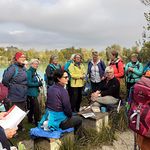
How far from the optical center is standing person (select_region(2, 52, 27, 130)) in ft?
23.9

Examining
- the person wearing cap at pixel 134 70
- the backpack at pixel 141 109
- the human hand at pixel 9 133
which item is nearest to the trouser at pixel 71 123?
the backpack at pixel 141 109

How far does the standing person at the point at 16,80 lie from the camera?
7.28 metres

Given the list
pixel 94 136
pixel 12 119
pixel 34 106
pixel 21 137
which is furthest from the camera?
pixel 34 106

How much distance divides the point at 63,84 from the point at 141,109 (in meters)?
A: 2.45

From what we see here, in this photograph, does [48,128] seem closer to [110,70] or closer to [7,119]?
[7,119]

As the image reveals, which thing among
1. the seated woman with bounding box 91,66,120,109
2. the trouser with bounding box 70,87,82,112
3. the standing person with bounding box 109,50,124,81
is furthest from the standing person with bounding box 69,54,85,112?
the seated woman with bounding box 91,66,120,109

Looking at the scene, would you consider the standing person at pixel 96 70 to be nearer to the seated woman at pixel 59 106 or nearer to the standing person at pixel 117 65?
the standing person at pixel 117 65

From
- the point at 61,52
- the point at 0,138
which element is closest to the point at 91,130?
the point at 0,138

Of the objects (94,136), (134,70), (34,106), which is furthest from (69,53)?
(94,136)

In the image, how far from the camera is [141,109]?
429 cm

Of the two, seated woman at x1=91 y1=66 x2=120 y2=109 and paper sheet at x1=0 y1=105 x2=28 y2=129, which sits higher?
paper sheet at x1=0 y1=105 x2=28 y2=129

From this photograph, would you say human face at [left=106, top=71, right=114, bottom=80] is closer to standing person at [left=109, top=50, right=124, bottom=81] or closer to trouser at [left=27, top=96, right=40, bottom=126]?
standing person at [left=109, top=50, right=124, bottom=81]

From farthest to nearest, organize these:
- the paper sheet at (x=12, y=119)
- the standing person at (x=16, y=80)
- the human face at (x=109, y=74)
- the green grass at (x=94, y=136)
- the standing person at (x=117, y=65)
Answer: the standing person at (x=117, y=65)
the human face at (x=109, y=74)
the standing person at (x=16, y=80)
the green grass at (x=94, y=136)
the paper sheet at (x=12, y=119)

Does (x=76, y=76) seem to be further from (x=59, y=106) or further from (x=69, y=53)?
(x=69, y=53)
